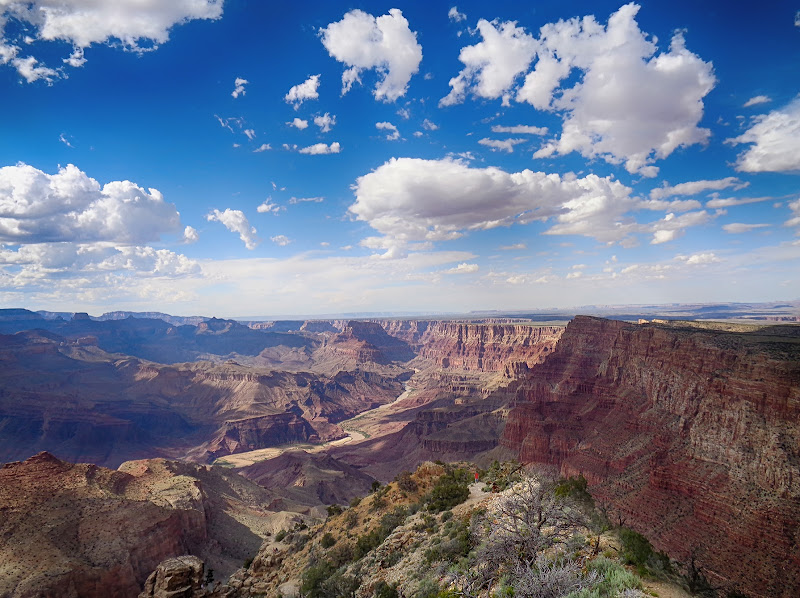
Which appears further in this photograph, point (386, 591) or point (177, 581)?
point (177, 581)

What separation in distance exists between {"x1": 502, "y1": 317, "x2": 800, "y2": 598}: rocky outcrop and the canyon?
5.6 inches

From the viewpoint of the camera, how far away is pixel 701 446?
131 feet

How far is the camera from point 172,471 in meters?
60.1

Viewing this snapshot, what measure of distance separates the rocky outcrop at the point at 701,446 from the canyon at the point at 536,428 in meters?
0.14

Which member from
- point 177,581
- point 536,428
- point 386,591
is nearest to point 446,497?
point 386,591

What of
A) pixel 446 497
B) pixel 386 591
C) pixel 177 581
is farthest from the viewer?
pixel 446 497

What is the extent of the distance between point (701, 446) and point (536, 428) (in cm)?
2995

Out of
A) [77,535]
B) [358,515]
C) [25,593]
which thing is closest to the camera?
[25,593]

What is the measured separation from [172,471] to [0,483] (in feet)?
70.5

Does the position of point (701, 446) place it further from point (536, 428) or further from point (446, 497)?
point (536, 428)

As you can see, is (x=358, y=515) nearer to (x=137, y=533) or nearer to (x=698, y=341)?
(x=137, y=533)

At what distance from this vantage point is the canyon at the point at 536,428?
3288cm

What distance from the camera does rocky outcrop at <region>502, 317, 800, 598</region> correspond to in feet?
96.0

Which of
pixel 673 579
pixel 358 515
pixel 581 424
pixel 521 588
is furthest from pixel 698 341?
pixel 521 588
